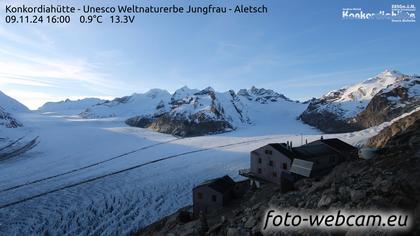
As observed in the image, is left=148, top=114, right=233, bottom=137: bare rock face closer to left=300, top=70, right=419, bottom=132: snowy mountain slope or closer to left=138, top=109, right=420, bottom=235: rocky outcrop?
left=300, top=70, right=419, bottom=132: snowy mountain slope

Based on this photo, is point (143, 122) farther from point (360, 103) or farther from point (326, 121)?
point (360, 103)

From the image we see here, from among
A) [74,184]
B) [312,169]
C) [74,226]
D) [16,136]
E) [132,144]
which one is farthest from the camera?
[16,136]

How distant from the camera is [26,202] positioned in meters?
35.8

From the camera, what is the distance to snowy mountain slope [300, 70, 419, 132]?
93.2 meters

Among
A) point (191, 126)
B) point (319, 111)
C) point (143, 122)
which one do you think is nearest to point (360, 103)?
point (319, 111)

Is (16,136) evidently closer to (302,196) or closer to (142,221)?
(142,221)

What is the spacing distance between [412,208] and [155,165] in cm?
4302

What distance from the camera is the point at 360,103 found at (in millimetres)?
118188

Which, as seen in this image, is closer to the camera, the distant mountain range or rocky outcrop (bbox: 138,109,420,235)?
rocky outcrop (bbox: 138,109,420,235)

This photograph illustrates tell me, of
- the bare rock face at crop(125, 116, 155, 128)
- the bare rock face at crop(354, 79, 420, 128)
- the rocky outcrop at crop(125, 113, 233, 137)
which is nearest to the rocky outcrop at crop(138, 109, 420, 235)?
the bare rock face at crop(354, 79, 420, 128)

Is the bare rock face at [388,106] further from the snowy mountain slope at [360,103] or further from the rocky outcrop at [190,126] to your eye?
the rocky outcrop at [190,126]

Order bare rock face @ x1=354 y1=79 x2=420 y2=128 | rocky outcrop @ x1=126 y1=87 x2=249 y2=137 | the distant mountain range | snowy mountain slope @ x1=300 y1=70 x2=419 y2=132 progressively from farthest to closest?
1. rocky outcrop @ x1=126 y1=87 x2=249 y2=137
2. the distant mountain range
3. snowy mountain slope @ x1=300 y1=70 x2=419 y2=132
4. bare rock face @ x1=354 y1=79 x2=420 y2=128

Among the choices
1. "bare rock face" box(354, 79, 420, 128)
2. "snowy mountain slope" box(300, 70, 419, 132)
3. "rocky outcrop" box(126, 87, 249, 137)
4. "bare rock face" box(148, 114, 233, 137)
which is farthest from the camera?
"rocky outcrop" box(126, 87, 249, 137)

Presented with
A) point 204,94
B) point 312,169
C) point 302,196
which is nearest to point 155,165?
point 312,169
